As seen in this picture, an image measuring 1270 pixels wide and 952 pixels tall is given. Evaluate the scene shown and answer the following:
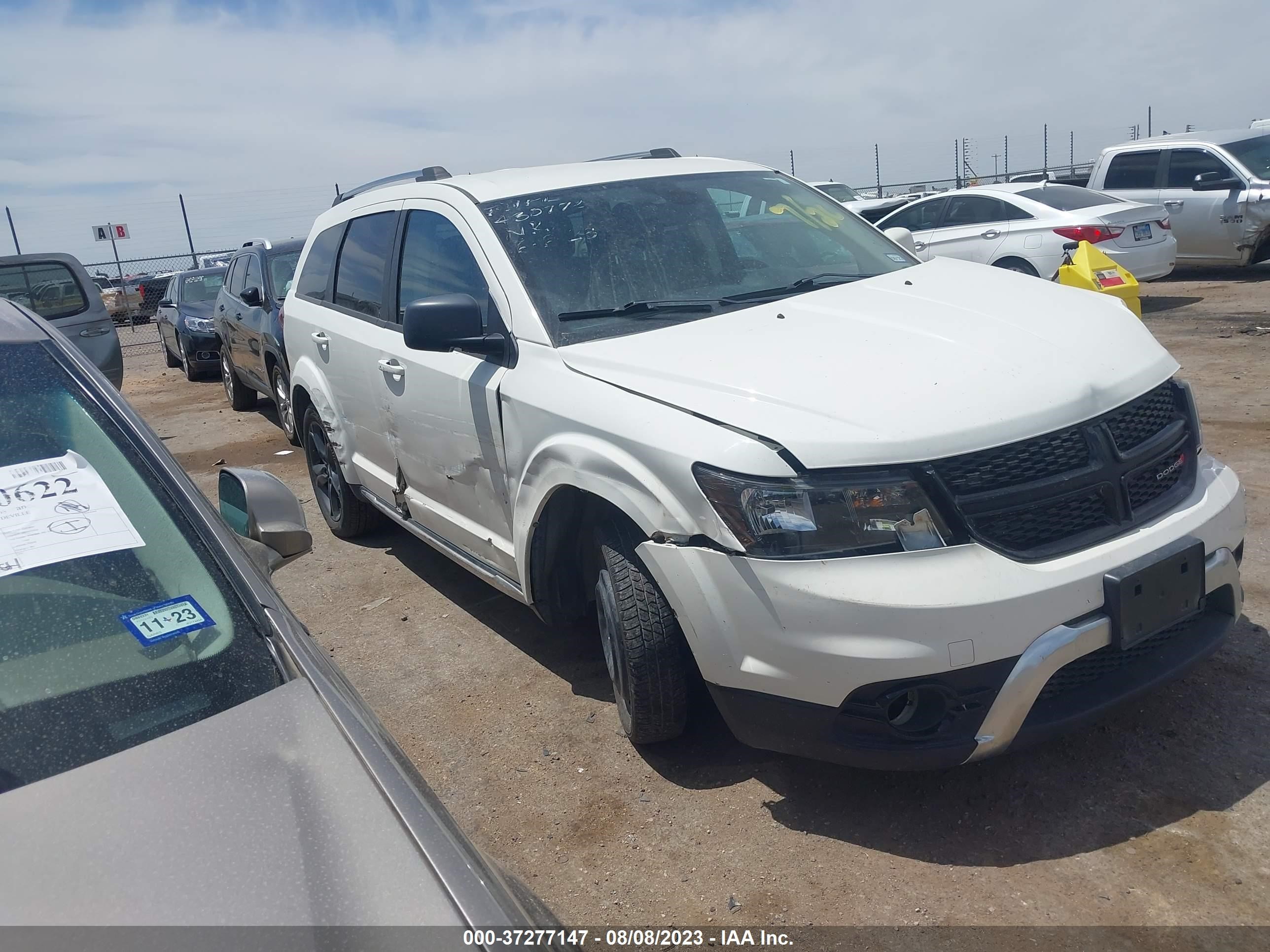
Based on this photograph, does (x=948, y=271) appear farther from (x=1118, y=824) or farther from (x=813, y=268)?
(x=1118, y=824)

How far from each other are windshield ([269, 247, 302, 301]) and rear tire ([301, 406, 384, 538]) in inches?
121

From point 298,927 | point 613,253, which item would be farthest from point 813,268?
point 298,927

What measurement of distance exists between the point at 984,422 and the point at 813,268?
1441 mm

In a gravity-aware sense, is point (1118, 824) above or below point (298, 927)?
below

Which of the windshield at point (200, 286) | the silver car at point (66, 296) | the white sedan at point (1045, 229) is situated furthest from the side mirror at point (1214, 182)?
the windshield at point (200, 286)

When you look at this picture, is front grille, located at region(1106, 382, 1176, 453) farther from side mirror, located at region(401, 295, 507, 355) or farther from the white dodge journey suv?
side mirror, located at region(401, 295, 507, 355)

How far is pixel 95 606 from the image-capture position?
169 centimetres

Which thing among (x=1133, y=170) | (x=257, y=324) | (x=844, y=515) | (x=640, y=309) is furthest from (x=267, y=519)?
(x=1133, y=170)

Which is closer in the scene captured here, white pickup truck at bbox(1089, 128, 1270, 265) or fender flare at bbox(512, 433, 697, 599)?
fender flare at bbox(512, 433, 697, 599)

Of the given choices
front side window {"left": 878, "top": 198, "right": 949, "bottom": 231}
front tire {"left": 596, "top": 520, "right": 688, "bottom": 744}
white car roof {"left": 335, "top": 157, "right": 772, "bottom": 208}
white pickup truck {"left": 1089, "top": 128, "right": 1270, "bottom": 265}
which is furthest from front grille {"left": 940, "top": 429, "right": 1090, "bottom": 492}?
white pickup truck {"left": 1089, "top": 128, "right": 1270, "bottom": 265}

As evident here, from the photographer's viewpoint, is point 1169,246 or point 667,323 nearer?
point 667,323

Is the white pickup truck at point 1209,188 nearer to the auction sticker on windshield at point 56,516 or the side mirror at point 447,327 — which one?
the side mirror at point 447,327

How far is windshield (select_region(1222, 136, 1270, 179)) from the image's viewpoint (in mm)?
12117

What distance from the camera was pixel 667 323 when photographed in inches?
133
